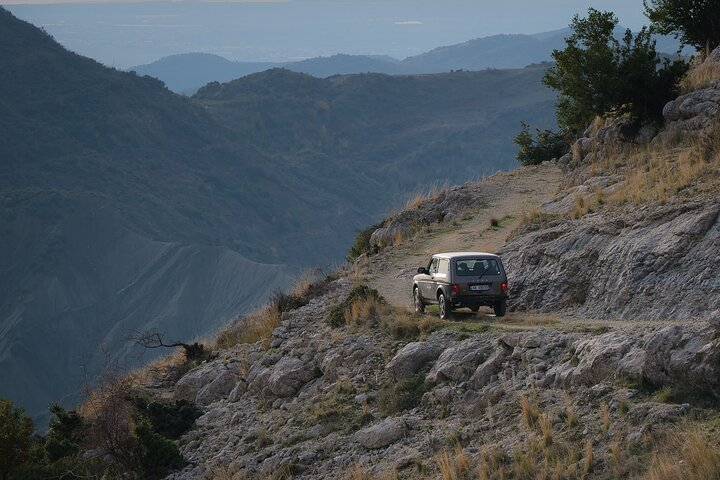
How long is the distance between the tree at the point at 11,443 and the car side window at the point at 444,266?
884 cm

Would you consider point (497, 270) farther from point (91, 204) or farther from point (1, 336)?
point (91, 204)

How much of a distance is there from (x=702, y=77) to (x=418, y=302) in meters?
11.0

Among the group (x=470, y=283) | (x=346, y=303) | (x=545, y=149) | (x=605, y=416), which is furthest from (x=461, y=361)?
(x=545, y=149)

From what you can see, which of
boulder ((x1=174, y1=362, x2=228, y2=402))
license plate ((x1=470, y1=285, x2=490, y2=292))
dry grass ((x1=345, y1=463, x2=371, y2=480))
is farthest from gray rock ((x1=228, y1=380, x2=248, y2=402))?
dry grass ((x1=345, y1=463, x2=371, y2=480))

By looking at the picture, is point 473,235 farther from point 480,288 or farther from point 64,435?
point 64,435

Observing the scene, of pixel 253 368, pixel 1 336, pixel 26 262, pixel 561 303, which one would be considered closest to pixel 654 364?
pixel 561 303

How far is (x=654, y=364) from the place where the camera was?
13367mm

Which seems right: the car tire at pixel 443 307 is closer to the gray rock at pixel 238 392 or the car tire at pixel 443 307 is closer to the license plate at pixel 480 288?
the license plate at pixel 480 288

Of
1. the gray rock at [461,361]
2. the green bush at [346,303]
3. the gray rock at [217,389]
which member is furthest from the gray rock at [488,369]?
the gray rock at [217,389]

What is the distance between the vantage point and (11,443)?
20.3 meters

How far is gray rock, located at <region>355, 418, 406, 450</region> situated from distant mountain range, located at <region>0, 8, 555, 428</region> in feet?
75.9

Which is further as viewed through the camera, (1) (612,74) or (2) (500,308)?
(1) (612,74)

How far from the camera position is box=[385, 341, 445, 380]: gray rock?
17.6m

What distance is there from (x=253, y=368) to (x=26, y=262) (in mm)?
83170
